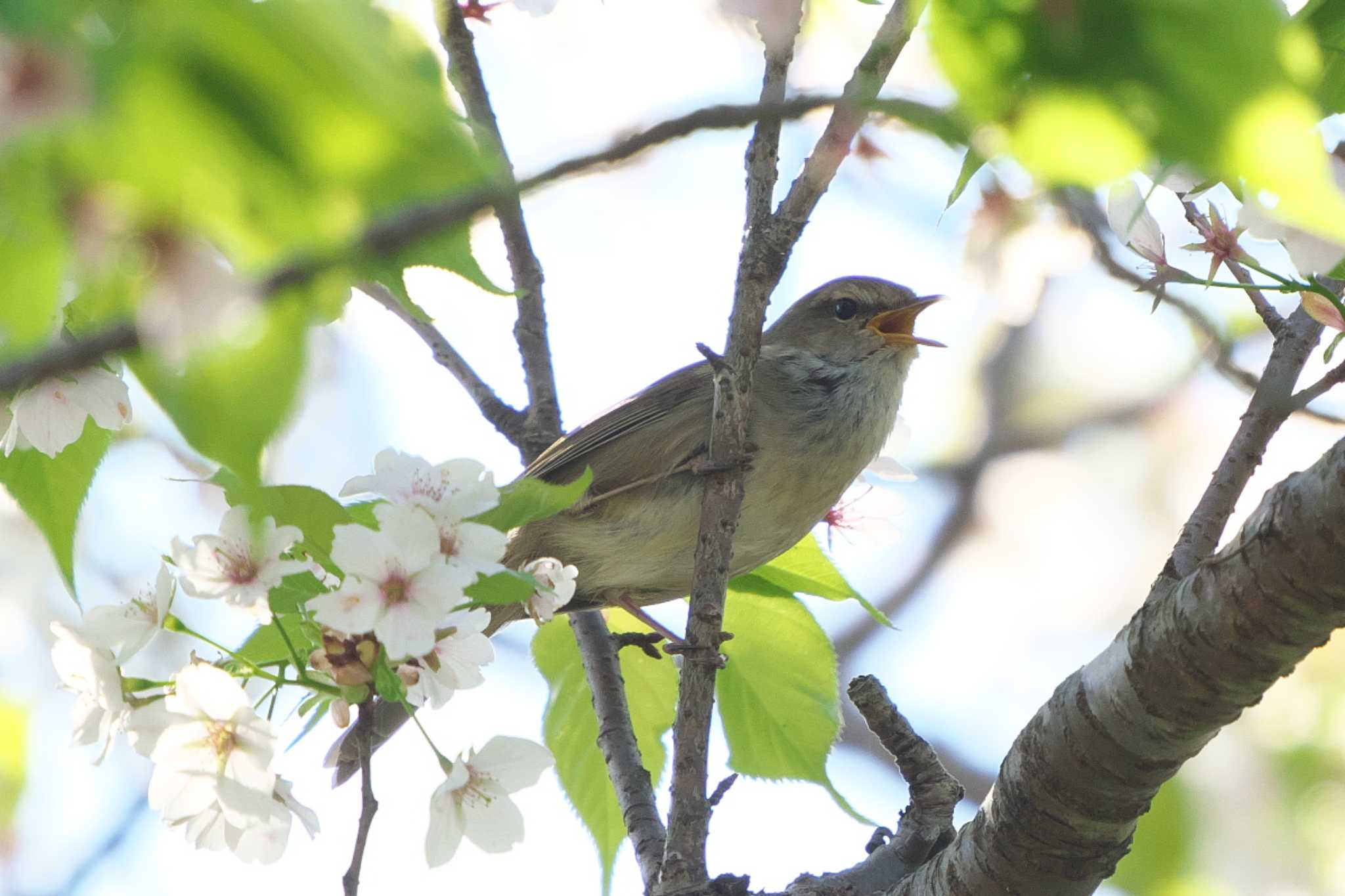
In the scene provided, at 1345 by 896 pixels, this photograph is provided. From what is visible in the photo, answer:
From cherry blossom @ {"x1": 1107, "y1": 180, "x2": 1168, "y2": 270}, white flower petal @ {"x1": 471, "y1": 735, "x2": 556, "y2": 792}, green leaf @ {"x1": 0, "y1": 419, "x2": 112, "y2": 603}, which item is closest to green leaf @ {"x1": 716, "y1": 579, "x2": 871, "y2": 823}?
white flower petal @ {"x1": 471, "y1": 735, "x2": 556, "y2": 792}

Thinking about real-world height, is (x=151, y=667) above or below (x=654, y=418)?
below

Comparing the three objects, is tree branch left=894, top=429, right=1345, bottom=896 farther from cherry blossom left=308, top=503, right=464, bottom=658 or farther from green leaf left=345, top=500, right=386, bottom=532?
green leaf left=345, top=500, right=386, bottom=532

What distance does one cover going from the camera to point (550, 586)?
3047 mm

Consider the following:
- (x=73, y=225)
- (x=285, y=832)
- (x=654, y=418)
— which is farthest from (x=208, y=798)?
(x=654, y=418)

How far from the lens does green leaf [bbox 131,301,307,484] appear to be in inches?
41.3

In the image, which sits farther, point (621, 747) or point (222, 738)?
point (621, 747)

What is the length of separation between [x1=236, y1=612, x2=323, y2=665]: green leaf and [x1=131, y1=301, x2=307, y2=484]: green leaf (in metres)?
1.65

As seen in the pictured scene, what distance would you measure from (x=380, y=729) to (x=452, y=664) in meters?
1.79

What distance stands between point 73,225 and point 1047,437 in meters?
9.61

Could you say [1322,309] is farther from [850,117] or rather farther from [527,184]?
[527,184]

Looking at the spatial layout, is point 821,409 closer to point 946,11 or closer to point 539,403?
point 539,403

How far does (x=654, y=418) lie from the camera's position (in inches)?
213

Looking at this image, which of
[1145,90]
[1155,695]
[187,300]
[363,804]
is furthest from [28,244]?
[1155,695]

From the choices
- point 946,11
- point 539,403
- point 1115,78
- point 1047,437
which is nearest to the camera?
point 1115,78
